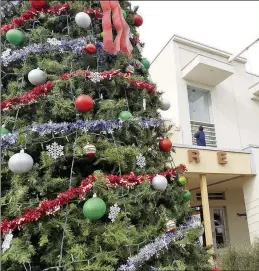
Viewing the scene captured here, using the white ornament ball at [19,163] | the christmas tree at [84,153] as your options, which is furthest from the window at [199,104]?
the white ornament ball at [19,163]

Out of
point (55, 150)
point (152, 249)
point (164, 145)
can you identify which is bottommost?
point (152, 249)

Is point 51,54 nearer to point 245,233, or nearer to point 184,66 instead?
point 184,66

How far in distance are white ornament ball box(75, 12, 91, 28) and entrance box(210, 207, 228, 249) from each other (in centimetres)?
901

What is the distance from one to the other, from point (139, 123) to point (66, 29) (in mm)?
1333

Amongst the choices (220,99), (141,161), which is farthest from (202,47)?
(141,161)

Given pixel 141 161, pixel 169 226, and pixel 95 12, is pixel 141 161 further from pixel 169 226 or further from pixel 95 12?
pixel 95 12

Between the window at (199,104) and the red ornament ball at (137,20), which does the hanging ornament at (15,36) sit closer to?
the red ornament ball at (137,20)

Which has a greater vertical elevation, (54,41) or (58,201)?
(54,41)

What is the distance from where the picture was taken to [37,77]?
2877 millimetres

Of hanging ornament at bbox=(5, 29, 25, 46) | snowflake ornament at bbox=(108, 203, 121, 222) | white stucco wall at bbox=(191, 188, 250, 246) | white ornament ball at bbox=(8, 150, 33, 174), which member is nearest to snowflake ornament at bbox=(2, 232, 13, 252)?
white ornament ball at bbox=(8, 150, 33, 174)

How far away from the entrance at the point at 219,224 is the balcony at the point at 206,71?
433cm

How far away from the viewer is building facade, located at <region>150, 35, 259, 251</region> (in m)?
10.0

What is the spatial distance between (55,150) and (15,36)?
1.24 meters

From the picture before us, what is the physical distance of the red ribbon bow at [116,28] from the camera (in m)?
3.14
